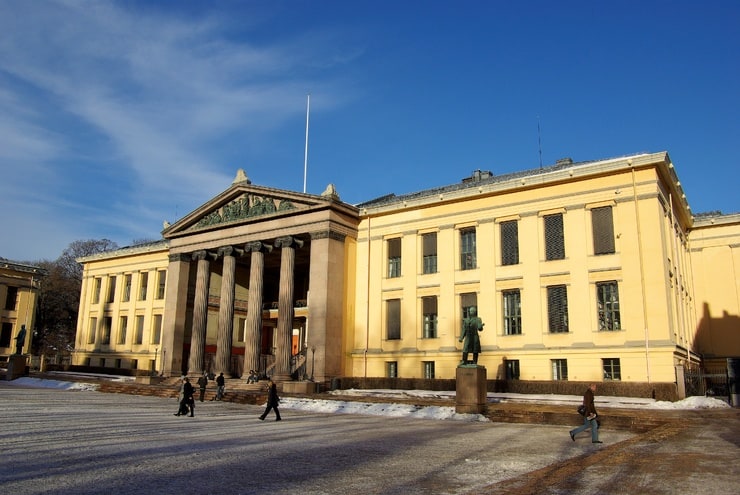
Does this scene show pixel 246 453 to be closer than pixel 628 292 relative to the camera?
Yes

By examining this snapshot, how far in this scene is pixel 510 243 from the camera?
1454 inches

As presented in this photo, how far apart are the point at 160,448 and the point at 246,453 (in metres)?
2.00

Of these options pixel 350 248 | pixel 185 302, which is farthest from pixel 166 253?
pixel 350 248

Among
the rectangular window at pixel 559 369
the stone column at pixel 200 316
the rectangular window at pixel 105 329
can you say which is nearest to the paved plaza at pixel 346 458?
the rectangular window at pixel 559 369

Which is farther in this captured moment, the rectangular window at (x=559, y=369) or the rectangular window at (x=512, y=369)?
the rectangular window at (x=512, y=369)

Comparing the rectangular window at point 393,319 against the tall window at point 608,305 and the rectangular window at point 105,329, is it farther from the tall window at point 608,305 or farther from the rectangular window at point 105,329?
the rectangular window at point 105,329

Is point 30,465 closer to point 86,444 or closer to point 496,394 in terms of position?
point 86,444

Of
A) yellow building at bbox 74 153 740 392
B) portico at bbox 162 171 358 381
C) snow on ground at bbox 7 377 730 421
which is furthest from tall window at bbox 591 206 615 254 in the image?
portico at bbox 162 171 358 381

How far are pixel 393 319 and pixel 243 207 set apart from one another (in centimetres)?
1390

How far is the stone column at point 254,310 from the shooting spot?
41.5 metres

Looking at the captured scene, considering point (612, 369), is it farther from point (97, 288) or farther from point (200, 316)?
point (97, 288)

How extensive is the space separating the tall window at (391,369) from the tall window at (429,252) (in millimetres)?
6264

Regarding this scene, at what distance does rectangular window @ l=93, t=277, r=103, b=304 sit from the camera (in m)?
61.8

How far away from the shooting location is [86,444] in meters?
14.2
